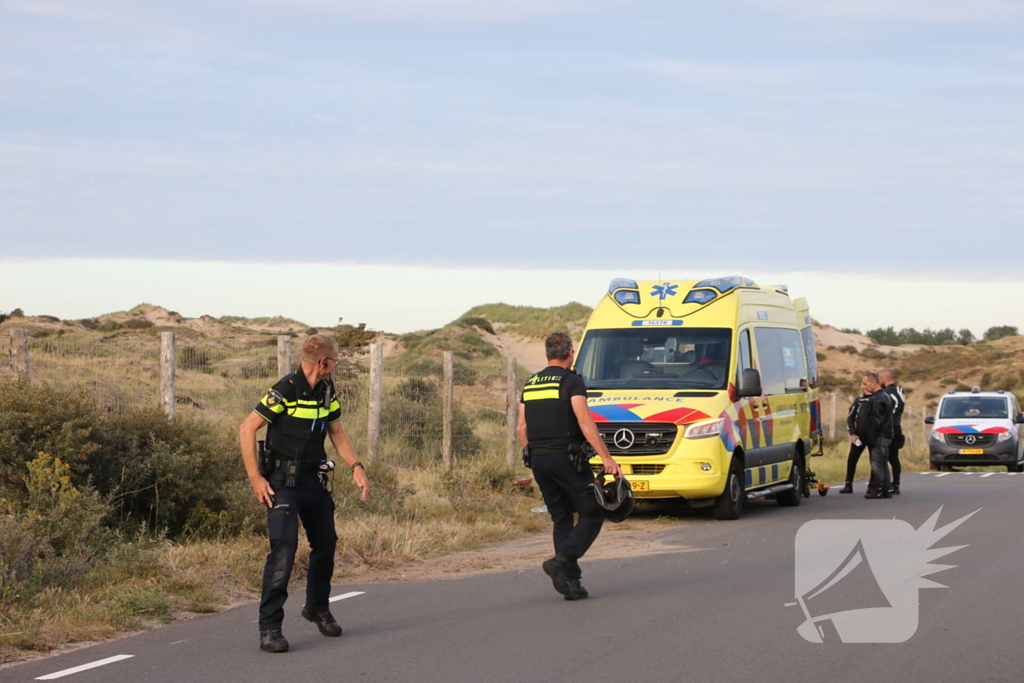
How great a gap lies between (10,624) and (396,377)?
15496mm

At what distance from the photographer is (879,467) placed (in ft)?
57.9

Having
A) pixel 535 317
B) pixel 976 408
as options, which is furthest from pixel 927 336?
pixel 976 408

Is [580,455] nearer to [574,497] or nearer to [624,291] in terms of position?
[574,497]

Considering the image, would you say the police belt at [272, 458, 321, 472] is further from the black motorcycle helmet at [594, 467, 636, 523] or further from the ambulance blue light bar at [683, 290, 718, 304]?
the ambulance blue light bar at [683, 290, 718, 304]

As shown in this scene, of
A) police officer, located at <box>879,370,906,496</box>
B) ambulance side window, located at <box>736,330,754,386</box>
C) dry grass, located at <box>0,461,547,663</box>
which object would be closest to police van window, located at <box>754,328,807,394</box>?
ambulance side window, located at <box>736,330,754,386</box>

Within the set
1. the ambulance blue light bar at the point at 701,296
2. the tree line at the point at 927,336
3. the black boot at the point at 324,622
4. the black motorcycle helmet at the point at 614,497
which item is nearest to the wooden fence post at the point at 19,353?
the black boot at the point at 324,622

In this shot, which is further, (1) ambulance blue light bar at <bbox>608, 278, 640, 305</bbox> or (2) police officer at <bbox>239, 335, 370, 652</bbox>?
(1) ambulance blue light bar at <bbox>608, 278, 640, 305</bbox>

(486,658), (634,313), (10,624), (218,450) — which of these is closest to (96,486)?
(218,450)

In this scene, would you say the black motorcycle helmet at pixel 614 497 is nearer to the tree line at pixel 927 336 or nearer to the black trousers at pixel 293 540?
the black trousers at pixel 293 540

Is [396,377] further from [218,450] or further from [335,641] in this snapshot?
[335,641]

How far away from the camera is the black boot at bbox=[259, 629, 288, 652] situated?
713 centimetres

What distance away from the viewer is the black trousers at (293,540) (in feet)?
23.6

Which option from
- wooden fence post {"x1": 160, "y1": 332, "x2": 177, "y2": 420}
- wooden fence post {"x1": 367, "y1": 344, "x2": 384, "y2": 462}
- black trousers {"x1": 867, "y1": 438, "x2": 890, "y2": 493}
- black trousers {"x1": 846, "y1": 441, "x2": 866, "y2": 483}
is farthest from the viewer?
black trousers {"x1": 846, "y1": 441, "x2": 866, "y2": 483}

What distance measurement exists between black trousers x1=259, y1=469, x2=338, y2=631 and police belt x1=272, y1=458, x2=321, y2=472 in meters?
0.03
